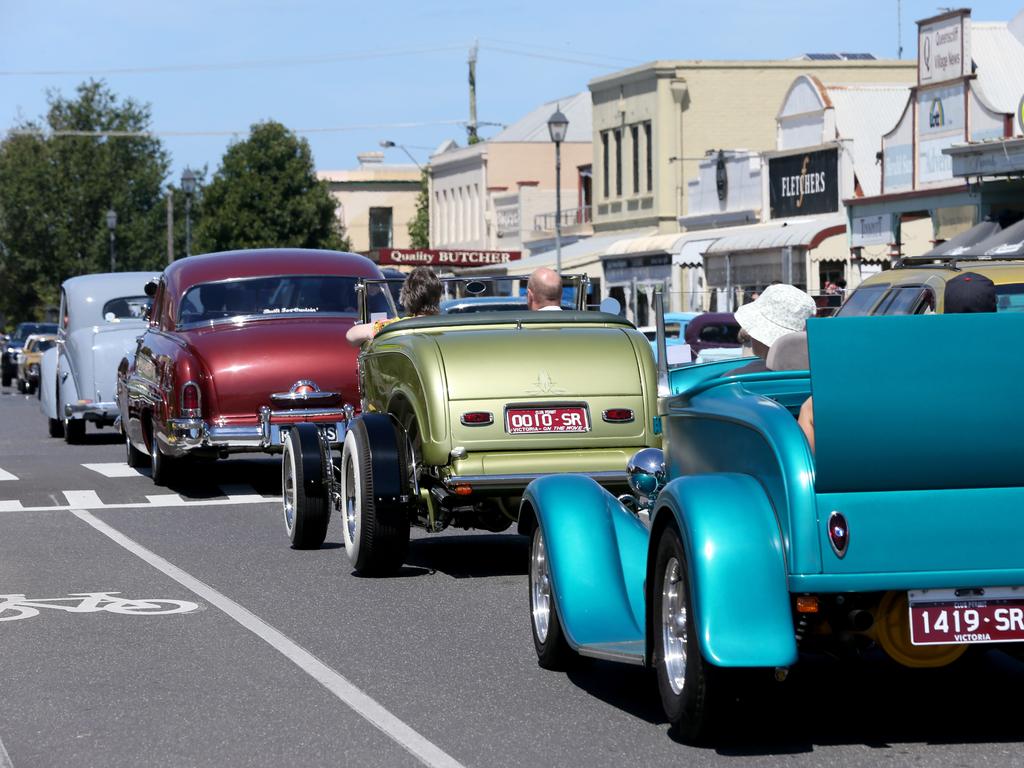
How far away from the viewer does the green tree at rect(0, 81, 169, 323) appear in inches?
3841

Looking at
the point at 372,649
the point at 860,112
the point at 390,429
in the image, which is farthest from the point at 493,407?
the point at 860,112

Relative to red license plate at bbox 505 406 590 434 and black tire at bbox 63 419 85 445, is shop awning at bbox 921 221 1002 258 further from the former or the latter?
red license plate at bbox 505 406 590 434

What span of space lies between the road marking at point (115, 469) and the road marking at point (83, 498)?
5.90 feet

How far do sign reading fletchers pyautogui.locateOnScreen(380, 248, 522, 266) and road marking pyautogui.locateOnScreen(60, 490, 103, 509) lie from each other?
46666mm

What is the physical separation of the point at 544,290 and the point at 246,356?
393cm

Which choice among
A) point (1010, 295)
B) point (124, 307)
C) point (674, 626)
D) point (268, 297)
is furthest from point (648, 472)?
point (124, 307)

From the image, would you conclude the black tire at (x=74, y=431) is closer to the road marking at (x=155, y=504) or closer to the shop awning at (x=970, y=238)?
the road marking at (x=155, y=504)

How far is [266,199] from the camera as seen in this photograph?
86688 mm

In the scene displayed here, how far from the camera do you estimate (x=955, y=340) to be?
5820 mm

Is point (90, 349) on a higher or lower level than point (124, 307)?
lower

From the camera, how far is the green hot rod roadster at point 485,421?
33.0ft

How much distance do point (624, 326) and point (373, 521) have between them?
1.90m

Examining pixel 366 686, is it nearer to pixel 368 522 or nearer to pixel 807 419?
pixel 807 419

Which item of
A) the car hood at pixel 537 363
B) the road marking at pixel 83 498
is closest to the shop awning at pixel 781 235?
the road marking at pixel 83 498
